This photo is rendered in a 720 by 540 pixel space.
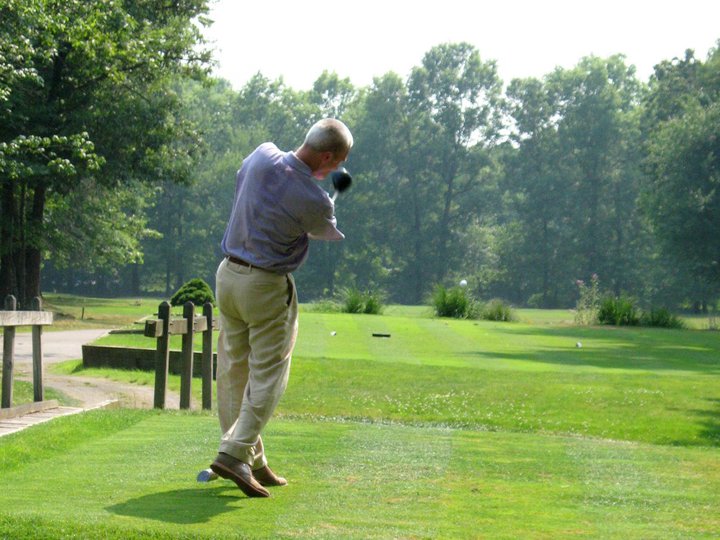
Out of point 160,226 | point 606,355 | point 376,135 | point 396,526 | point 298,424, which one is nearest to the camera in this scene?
point 396,526

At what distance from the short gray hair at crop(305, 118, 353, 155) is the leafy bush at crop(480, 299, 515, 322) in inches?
1356

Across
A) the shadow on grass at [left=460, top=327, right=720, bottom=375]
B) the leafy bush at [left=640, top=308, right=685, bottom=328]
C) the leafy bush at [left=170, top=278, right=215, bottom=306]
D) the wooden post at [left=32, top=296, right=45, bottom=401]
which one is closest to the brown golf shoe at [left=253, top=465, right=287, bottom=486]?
the wooden post at [left=32, top=296, right=45, bottom=401]

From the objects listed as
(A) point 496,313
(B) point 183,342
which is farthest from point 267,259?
(A) point 496,313

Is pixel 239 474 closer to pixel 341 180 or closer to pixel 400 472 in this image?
pixel 400 472

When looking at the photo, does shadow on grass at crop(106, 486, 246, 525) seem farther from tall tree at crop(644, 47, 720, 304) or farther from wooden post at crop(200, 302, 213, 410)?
tall tree at crop(644, 47, 720, 304)

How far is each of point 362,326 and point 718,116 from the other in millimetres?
29252

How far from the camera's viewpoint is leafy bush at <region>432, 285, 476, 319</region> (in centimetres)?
4031

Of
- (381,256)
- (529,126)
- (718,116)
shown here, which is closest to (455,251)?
(381,256)

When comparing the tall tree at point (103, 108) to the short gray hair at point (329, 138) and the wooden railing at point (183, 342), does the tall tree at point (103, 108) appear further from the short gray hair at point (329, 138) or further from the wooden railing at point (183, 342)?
the short gray hair at point (329, 138)

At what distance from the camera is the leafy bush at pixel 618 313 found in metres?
38.2

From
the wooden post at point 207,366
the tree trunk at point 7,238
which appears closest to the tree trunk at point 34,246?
the tree trunk at point 7,238

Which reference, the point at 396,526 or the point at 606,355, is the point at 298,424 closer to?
the point at 396,526

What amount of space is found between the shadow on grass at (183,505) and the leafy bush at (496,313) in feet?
113

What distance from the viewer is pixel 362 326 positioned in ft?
100
